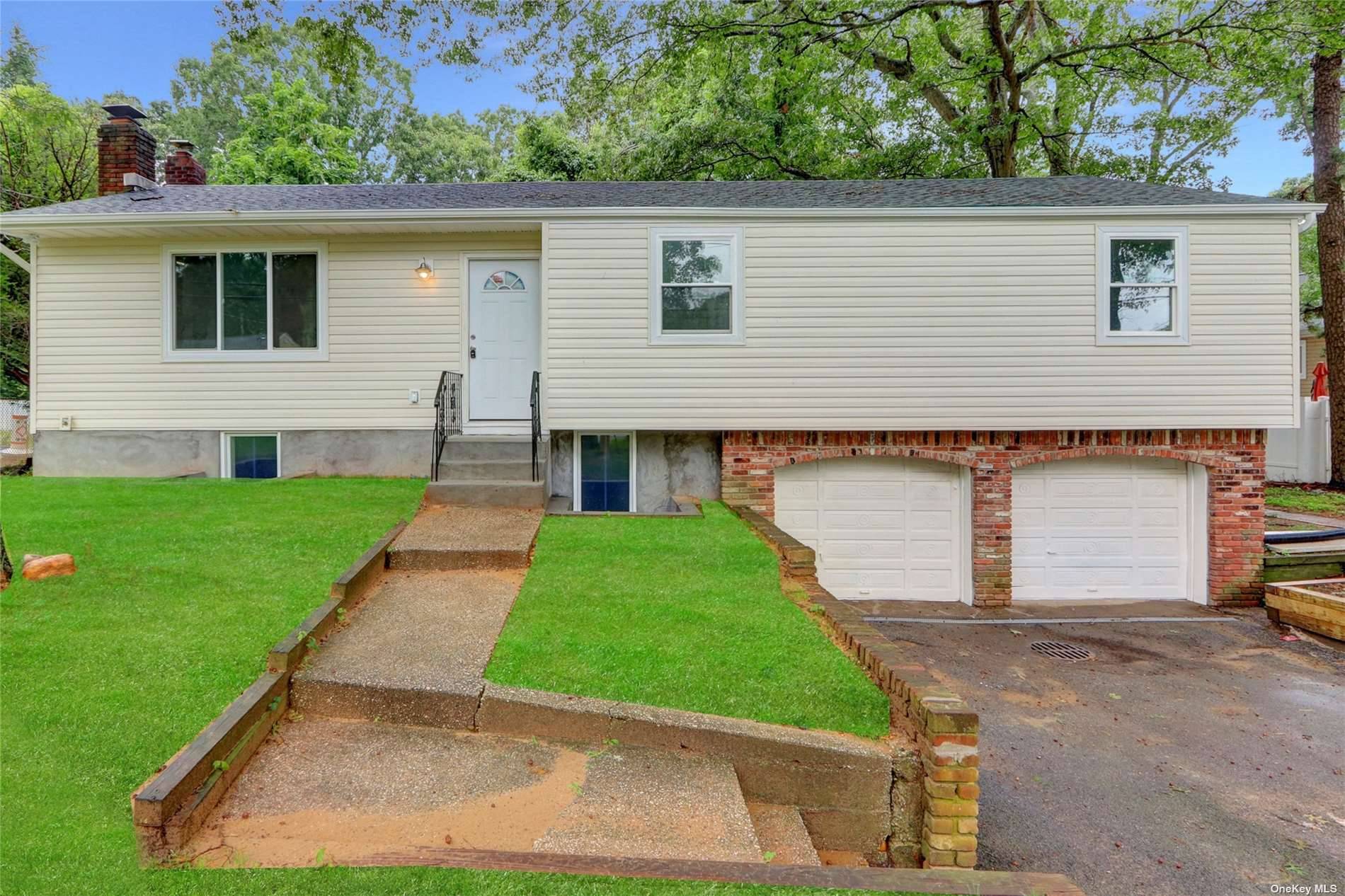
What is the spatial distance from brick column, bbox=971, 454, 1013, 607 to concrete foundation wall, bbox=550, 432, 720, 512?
320 centimetres

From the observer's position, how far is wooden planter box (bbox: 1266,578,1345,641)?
243 inches

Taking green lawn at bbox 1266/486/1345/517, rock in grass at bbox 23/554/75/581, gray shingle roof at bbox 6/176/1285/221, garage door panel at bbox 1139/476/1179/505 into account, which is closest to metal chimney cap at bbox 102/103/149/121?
gray shingle roof at bbox 6/176/1285/221

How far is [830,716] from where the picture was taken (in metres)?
2.86

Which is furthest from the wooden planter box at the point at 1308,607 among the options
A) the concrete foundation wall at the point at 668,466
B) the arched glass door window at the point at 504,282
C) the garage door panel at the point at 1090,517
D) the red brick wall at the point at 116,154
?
the red brick wall at the point at 116,154

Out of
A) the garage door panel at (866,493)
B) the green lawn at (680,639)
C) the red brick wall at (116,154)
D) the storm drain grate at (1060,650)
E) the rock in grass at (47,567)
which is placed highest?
the red brick wall at (116,154)

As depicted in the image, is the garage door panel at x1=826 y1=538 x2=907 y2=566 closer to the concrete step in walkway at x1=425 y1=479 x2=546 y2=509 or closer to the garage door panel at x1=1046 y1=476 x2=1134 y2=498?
the garage door panel at x1=1046 y1=476 x2=1134 y2=498

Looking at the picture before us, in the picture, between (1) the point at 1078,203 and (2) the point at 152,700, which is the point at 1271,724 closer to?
(1) the point at 1078,203

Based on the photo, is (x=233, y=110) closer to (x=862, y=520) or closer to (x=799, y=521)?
(x=799, y=521)

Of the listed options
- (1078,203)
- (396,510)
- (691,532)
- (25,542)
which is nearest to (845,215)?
(1078,203)

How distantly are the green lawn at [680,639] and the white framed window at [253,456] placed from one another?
16.1 ft

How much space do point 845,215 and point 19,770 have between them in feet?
25.4

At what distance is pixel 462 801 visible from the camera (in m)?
2.42

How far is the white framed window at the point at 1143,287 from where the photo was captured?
716 centimetres

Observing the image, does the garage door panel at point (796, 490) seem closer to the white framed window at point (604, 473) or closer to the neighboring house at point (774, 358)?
the neighboring house at point (774, 358)
